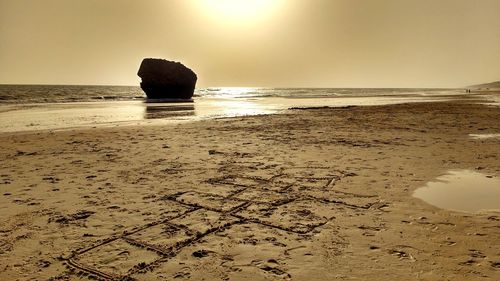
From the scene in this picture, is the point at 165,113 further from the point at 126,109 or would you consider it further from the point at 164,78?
the point at 164,78

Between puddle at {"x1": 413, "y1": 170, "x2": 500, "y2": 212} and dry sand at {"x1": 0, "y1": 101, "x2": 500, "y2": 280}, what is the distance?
22 cm

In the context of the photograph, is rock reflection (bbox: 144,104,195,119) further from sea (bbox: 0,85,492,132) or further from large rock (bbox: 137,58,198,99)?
large rock (bbox: 137,58,198,99)

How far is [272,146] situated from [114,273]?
6.54 metres

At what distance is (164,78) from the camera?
4450 centimetres

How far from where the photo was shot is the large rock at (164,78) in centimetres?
4431

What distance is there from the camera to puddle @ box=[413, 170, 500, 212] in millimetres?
4501

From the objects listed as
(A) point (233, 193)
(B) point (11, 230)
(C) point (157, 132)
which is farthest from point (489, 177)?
(C) point (157, 132)

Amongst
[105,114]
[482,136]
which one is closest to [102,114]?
[105,114]

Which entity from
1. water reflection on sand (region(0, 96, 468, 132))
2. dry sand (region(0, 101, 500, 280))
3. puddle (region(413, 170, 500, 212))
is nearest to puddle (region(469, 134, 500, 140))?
dry sand (region(0, 101, 500, 280))

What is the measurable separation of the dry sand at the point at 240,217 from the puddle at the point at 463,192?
0.22 m

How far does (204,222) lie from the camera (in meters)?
3.95

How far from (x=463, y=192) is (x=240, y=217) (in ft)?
Answer: 11.7

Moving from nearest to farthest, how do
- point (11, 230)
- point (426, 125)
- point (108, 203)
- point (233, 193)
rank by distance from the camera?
point (11, 230)
point (108, 203)
point (233, 193)
point (426, 125)

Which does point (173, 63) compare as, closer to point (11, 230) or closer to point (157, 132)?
point (157, 132)
